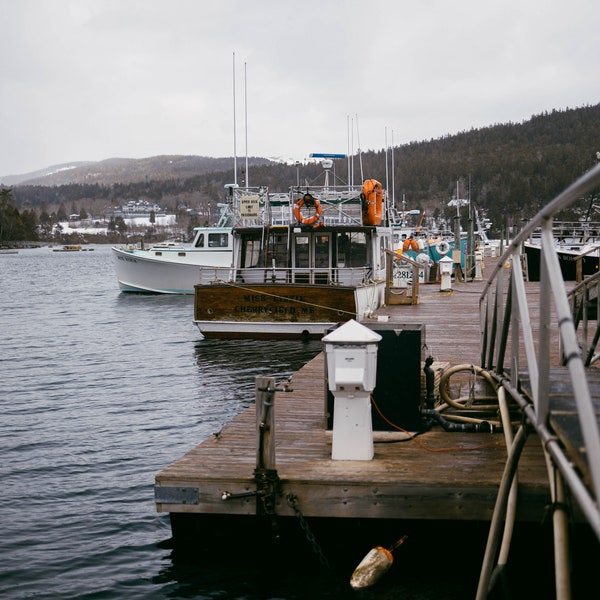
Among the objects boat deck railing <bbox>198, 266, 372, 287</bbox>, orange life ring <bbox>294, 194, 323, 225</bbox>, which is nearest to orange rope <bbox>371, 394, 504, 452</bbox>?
boat deck railing <bbox>198, 266, 372, 287</bbox>

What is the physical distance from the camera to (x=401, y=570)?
244 inches

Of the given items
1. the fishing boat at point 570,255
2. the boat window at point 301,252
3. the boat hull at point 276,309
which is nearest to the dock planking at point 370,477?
the boat hull at point 276,309

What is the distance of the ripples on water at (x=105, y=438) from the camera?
689 centimetres

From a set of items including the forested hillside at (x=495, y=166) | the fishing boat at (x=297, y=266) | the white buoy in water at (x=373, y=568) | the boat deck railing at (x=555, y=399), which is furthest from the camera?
the forested hillside at (x=495, y=166)

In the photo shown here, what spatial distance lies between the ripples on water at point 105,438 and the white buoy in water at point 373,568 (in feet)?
3.01

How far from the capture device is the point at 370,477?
5934mm

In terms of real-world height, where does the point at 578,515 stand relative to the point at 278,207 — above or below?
below

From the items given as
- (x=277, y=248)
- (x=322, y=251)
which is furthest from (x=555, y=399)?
(x=277, y=248)

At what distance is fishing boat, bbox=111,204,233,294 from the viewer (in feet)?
122

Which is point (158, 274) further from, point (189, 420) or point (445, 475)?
point (445, 475)

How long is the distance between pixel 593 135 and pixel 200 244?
13378 centimetres

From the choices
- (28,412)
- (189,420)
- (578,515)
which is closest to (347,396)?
(578,515)

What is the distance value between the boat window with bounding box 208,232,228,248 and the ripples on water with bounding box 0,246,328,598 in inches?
407

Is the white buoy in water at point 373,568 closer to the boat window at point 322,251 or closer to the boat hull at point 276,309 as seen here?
the boat hull at point 276,309
